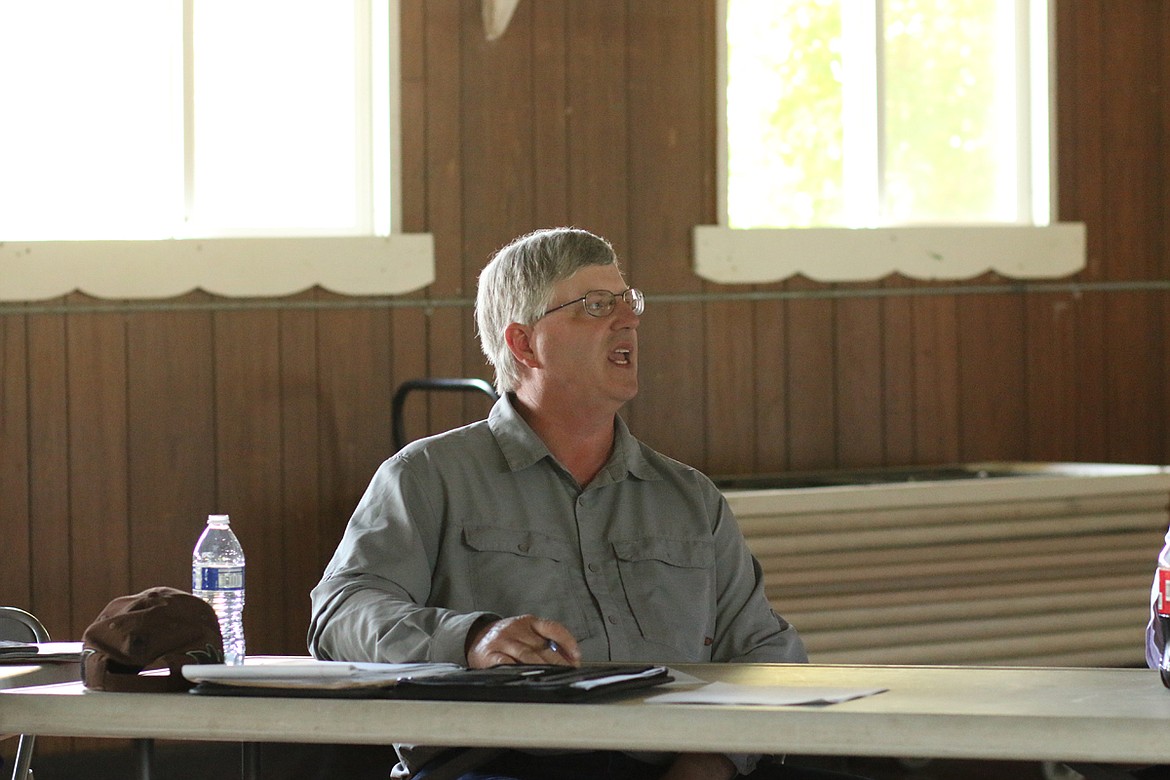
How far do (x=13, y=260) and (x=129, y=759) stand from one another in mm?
1337

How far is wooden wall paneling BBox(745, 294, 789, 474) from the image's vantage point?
14.5 ft

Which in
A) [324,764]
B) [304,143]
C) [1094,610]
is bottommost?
[324,764]

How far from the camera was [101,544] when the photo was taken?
12.8 feet

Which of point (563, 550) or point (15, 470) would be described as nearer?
point (563, 550)

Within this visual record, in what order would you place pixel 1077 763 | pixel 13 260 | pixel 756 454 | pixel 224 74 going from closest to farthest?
pixel 1077 763 → pixel 13 260 → pixel 224 74 → pixel 756 454

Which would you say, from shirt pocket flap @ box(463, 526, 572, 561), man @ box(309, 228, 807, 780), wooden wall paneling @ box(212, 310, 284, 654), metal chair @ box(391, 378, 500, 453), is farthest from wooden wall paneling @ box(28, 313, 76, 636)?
shirt pocket flap @ box(463, 526, 572, 561)

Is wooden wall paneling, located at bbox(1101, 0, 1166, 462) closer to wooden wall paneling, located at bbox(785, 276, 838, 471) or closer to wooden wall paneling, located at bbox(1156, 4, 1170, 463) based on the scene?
wooden wall paneling, located at bbox(1156, 4, 1170, 463)

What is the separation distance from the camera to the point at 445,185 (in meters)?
4.14

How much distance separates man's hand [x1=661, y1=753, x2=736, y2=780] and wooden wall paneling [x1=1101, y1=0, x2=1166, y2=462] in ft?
10.5

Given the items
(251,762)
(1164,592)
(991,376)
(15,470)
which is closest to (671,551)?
(251,762)

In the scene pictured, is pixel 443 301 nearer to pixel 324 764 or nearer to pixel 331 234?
pixel 331 234

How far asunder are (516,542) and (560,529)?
7 centimetres

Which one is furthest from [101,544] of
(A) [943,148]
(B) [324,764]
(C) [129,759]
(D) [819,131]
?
(A) [943,148]

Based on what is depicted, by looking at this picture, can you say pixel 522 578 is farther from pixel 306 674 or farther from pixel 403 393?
pixel 403 393
